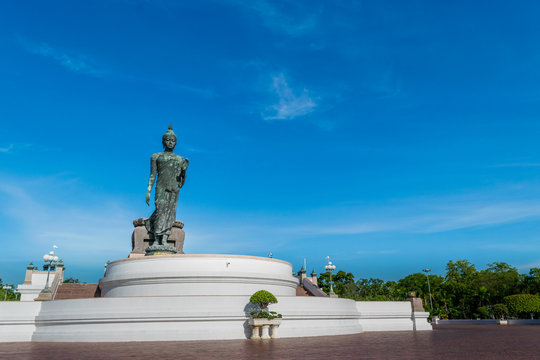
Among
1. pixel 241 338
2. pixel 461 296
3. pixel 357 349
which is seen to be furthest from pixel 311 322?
pixel 461 296

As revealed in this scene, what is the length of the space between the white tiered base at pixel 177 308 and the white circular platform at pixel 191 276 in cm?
4

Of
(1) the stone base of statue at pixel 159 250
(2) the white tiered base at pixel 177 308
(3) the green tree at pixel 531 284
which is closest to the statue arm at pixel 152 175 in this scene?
(1) the stone base of statue at pixel 159 250

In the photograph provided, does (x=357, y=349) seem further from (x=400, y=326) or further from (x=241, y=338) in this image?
(x=400, y=326)

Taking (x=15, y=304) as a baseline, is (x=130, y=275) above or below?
above

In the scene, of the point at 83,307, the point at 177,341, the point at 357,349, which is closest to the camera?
the point at 357,349

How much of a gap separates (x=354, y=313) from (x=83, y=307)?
11.5 meters

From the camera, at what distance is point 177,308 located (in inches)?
533

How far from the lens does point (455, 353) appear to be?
9672mm

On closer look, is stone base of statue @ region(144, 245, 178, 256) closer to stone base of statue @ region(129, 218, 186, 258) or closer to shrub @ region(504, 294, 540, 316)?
stone base of statue @ region(129, 218, 186, 258)

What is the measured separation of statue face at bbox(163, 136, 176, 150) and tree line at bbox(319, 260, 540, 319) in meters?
15.2

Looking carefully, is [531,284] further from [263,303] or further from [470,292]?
[263,303]

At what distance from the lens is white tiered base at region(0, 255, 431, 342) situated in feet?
43.9

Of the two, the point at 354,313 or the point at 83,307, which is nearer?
the point at 83,307

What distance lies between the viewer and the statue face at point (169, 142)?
2103 centimetres
